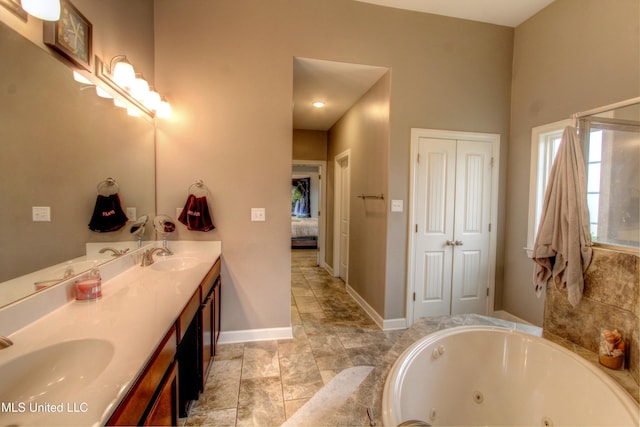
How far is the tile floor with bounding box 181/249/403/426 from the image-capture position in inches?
67.9

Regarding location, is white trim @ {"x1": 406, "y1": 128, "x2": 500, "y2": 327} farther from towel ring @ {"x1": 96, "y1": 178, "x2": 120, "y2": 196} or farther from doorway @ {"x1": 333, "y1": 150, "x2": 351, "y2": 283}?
towel ring @ {"x1": 96, "y1": 178, "x2": 120, "y2": 196}

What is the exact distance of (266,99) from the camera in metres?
2.50

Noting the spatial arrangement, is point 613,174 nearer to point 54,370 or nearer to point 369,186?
point 369,186

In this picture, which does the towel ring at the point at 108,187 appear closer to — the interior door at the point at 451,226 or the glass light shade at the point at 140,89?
the glass light shade at the point at 140,89

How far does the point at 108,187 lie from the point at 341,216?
10.9 ft

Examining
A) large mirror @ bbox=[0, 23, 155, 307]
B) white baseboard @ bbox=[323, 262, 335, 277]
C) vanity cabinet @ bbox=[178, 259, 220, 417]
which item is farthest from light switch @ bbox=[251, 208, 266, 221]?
white baseboard @ bbox=[323, 262, 335, 277]

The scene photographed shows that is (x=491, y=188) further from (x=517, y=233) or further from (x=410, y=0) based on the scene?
(x=410, y=0)

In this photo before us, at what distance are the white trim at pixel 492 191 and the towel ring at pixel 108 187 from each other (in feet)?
8.16

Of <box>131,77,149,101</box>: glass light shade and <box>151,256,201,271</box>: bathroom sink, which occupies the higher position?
<box>131,77,149,101</box>: glass light shade

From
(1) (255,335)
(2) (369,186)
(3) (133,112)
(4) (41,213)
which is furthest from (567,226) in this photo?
(3) (133,112)

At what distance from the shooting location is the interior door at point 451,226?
2850 millimetres

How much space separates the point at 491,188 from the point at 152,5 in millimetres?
3685

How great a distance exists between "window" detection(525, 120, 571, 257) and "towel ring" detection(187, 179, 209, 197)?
3194 millimetres

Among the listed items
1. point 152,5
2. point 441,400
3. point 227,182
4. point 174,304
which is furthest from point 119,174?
point 441,400
